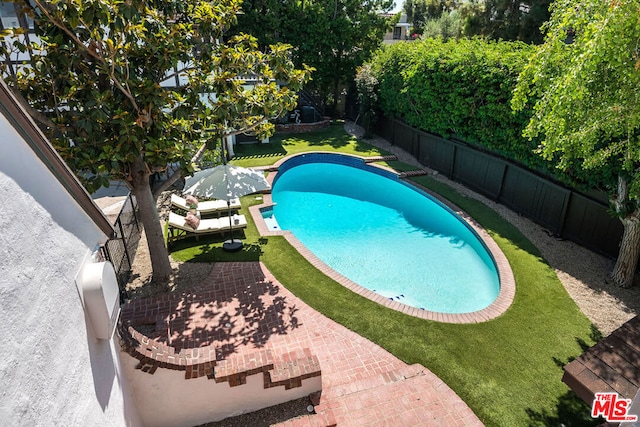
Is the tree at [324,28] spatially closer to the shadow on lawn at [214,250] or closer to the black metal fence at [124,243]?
the shadow on lawn at [214,250]

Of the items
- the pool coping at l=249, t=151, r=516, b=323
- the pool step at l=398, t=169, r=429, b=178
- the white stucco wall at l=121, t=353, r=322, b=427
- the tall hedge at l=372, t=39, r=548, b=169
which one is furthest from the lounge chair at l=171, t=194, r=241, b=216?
the tall hedge at l=372, t=39, r=548, b=169

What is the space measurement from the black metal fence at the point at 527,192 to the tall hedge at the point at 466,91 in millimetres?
689

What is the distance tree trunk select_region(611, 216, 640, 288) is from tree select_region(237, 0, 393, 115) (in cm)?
2324

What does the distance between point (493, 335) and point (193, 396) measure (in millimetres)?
7452

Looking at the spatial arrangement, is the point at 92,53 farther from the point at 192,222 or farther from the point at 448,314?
the point at 448,314

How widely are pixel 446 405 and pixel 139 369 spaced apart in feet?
19.3

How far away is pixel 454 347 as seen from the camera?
9.40 m

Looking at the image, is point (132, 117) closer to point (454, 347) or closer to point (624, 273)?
point (454, 347)

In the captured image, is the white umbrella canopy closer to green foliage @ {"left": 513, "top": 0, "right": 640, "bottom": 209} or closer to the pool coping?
the pool coping

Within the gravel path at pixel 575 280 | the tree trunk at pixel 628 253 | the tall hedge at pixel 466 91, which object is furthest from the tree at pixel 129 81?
the tree trunk at pixel 628 253

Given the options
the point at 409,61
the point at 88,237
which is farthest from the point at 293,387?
the point at 409,61

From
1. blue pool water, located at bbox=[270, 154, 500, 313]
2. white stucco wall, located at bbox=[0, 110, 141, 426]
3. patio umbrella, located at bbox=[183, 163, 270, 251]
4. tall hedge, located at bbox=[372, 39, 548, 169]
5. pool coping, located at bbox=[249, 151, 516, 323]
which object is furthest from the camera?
tall hedge, located at bbox=[372, 39, 548, 169]

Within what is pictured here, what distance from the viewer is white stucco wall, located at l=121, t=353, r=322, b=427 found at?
20.9ft

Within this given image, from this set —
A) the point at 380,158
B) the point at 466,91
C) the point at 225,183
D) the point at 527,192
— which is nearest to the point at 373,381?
the point at 225,183
